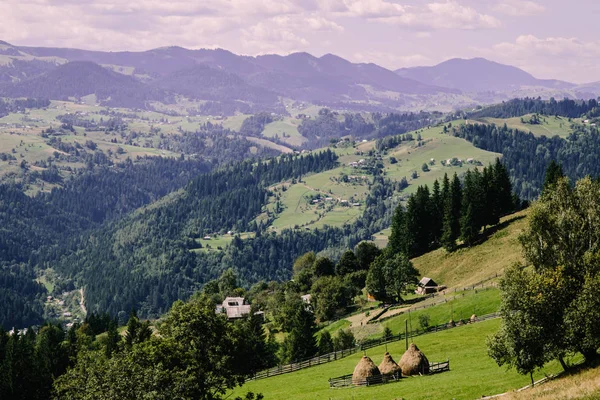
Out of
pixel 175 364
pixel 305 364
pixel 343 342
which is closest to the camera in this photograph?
pixel 175 364

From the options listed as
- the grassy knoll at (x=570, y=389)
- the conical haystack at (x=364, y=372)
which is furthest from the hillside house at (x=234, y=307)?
the grassy knoll at (x=570, y=389)

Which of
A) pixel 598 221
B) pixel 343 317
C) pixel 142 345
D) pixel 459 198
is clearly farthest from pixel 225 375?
pixel 459 198

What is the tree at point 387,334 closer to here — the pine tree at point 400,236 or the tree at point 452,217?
the tree at point 452,217

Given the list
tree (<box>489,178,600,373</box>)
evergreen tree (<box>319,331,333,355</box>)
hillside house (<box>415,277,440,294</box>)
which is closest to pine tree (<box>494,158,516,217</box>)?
hillside house (<box>415,277,440,294</box>)

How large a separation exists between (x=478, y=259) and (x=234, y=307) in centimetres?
6051

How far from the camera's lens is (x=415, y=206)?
13438 centimetres

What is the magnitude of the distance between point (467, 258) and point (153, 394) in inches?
3237

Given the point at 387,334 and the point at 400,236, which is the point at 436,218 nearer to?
the point at 400,236

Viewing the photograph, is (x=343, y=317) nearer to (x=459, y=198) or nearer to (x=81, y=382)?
(x=459, y=198)

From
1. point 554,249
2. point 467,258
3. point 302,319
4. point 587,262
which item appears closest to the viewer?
point 587,262

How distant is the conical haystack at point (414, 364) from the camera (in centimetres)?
6388

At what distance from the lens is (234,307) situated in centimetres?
15162

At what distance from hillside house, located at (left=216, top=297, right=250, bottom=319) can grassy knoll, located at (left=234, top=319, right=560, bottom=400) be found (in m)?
66.5

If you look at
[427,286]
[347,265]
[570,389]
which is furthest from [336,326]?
[570,389]
